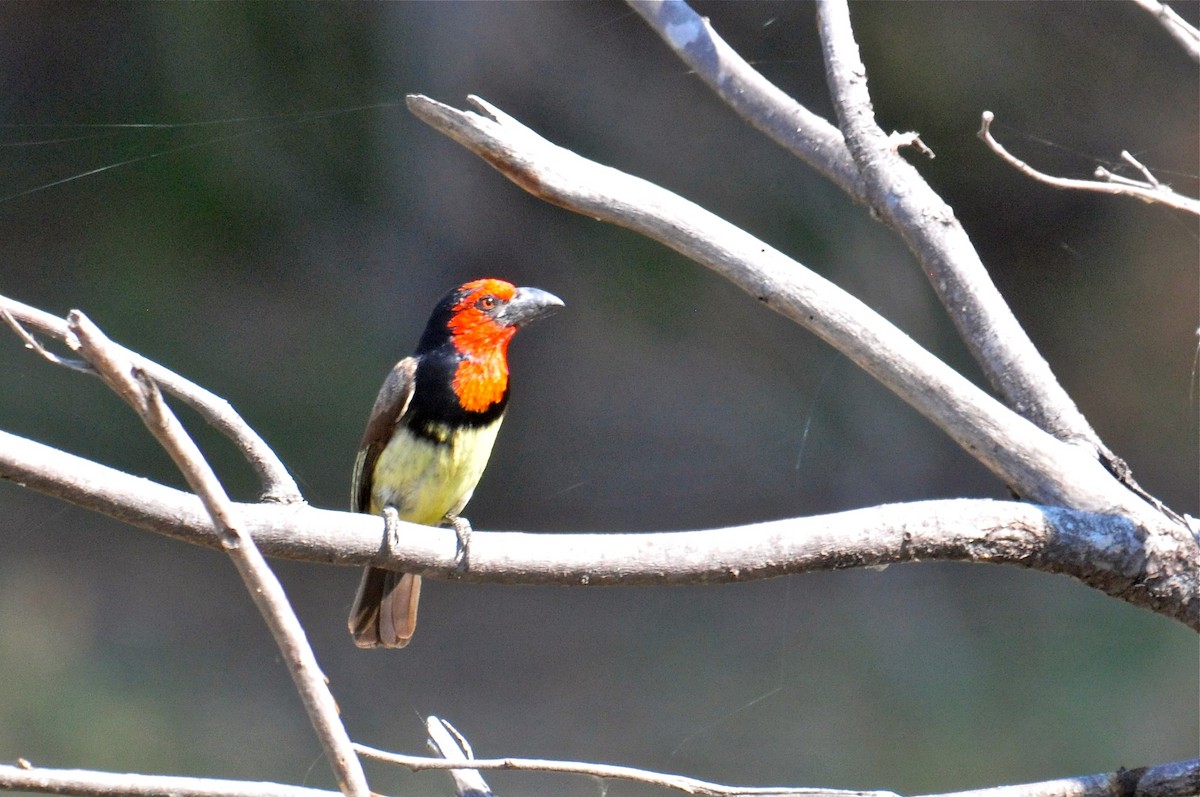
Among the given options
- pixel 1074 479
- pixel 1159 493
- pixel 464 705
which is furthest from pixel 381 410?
pixel 1159 493

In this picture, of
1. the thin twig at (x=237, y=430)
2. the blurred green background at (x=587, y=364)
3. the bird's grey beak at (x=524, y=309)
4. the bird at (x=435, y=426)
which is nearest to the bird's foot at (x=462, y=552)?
the thin twig at (x=237, y=430)

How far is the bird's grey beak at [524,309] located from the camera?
8.93 feet

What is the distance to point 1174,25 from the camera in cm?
193

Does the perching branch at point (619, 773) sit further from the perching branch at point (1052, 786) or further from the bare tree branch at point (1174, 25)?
the bare tree branch at point (1174, 25)

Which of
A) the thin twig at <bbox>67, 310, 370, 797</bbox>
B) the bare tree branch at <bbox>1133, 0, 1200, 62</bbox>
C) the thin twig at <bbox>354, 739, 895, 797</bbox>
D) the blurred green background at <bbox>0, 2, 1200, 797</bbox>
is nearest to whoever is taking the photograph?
the thin twig at <bbox>67, 310, 370, 797</bbox>

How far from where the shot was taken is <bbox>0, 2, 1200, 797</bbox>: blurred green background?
4.77 metres

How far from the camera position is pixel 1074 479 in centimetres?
176

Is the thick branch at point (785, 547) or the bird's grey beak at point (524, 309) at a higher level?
the bird's grey beak at point (524, 309)

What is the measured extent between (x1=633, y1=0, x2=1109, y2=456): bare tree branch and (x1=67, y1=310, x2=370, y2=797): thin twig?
1280 millimetres

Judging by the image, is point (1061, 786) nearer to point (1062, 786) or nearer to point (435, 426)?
point (1062, 786)

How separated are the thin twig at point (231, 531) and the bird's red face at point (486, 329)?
4.82 ft

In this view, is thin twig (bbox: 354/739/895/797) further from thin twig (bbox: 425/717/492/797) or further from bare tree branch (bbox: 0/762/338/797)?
thin twig (bbox: 425/717/492/797)

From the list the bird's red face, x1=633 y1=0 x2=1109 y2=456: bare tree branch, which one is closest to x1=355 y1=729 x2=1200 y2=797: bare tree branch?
x1=633 y1=0 x2=1109 y2=456: bare tree branch

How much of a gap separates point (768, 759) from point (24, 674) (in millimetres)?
3126
